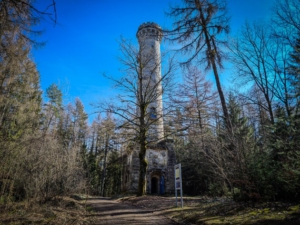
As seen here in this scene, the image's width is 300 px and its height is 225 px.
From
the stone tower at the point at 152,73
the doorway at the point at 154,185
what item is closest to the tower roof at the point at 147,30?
the stone tower at the point at 152,73

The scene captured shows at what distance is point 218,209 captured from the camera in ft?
19.6

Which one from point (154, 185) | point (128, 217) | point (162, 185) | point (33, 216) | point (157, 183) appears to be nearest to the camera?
point (33, 216)

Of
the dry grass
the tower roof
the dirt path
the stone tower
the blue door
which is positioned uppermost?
the tower roof

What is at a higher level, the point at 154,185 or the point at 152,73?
the point at 152,73

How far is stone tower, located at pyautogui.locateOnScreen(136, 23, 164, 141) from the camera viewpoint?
538 inches

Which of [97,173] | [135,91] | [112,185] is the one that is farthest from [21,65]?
[112,185]

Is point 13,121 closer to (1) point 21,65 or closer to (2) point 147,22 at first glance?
(1) point 21,65

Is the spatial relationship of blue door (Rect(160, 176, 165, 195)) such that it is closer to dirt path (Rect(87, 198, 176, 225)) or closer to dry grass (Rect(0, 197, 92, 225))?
dirt path (Rect(87, 198, 176, 225))

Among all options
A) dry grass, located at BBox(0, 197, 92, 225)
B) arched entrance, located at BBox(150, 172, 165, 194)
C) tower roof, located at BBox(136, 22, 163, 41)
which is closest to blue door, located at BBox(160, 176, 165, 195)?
arched entrance, located at BBox(150, 172, 165, 194)

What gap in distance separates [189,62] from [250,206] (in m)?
7.34

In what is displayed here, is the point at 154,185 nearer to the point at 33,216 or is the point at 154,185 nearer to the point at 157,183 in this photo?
the point at 157,183

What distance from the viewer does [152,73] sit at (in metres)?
14.3

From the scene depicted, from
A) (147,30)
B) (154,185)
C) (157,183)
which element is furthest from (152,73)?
(154,185)

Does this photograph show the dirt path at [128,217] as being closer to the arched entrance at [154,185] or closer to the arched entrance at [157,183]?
the arched entrance at [157,183]
